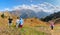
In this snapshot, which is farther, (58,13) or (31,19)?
(58,13)

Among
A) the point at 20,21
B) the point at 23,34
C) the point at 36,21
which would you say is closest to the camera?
the point at 23,34

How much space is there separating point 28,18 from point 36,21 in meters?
1.59

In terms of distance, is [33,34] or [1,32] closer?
[1,32]

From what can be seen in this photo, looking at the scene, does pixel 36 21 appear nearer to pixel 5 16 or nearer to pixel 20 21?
pixel 5 16

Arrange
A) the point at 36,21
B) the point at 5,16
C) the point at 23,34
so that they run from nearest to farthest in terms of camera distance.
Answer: the point at 23,34 < the point at 5,16 < the point at 36,21

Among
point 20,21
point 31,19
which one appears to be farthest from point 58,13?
point 20,21

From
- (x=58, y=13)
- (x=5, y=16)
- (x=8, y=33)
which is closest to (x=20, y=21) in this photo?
(x=8, y=33)

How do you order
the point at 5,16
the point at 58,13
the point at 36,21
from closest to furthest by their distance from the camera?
the point at 5,16 → the point at 36,21 → the point at 58,13

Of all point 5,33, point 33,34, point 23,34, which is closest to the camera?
point 5,33

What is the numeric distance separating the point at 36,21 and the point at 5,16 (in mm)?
7015

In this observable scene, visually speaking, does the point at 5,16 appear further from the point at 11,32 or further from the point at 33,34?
the point at 11,32

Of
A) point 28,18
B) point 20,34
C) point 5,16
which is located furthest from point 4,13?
point 20,34

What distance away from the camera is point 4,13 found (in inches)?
1341

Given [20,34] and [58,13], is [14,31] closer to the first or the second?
[20,34]
